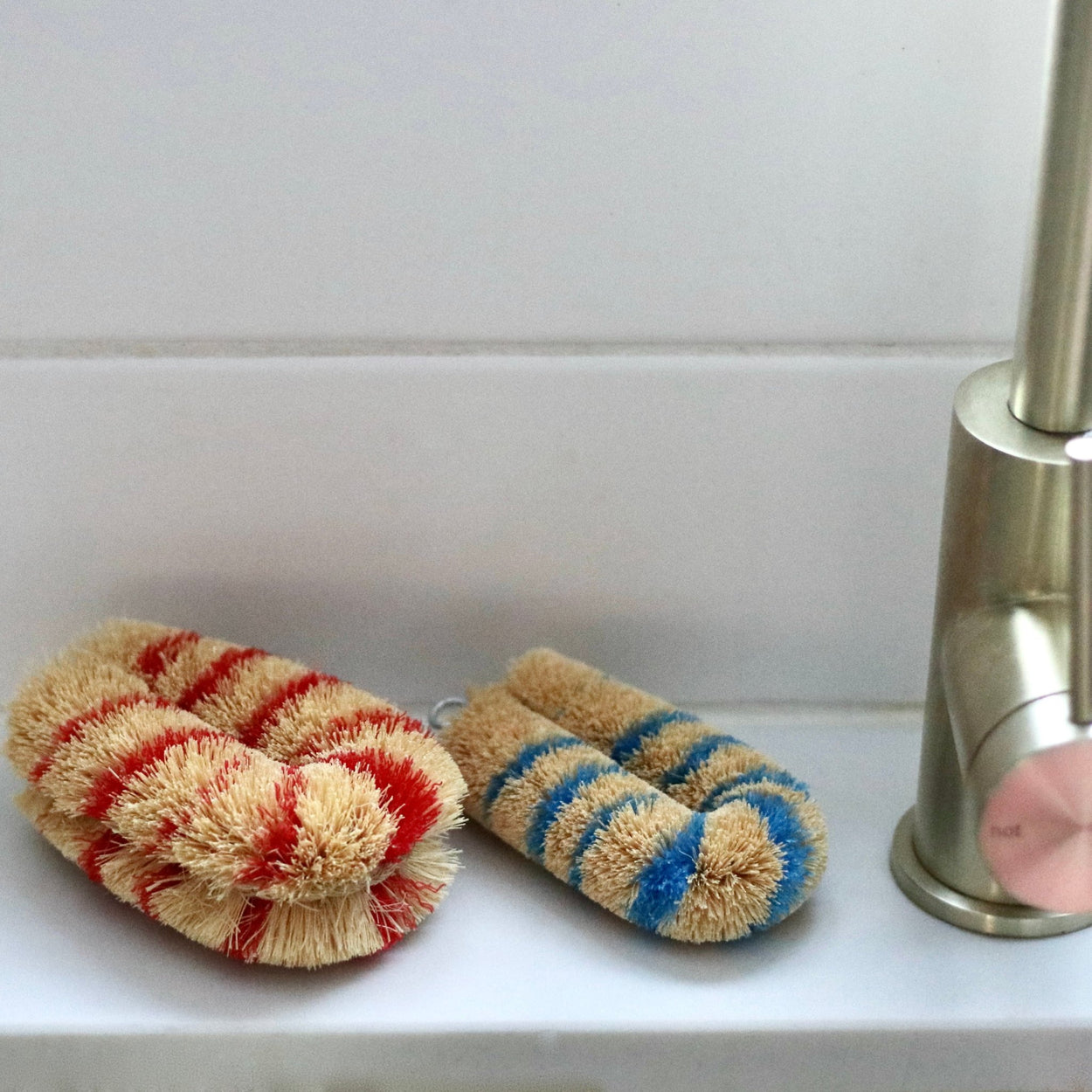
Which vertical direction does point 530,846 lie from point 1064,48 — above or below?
below

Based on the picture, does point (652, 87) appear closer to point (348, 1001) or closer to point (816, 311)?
point (816, 311)

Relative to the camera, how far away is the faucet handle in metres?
0.32

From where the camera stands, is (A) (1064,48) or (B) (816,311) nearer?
(A) (1064,48)

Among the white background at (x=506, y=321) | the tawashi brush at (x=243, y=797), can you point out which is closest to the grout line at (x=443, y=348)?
the white background at (x=506, y=321)

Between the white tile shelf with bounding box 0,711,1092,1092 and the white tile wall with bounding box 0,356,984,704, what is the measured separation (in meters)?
0.13

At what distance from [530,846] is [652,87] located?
0.84 feet

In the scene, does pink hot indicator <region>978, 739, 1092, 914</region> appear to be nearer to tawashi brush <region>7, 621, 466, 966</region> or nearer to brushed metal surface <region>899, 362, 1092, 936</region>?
brushed metal surface <region>899, 362, 1092, 936</region>

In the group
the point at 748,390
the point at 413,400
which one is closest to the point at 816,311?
the point at 748,390

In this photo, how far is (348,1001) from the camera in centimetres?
41

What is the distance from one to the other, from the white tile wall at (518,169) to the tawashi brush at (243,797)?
13cm

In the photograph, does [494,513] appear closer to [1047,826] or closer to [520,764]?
[520,764]

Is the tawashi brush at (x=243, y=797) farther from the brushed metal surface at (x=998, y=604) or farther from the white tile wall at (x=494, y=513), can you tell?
the brushed metal surface at (x=998, y=604)

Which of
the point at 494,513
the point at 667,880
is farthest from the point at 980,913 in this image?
the point at 494,513

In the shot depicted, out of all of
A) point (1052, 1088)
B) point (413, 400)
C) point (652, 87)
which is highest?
point (652, 87)
